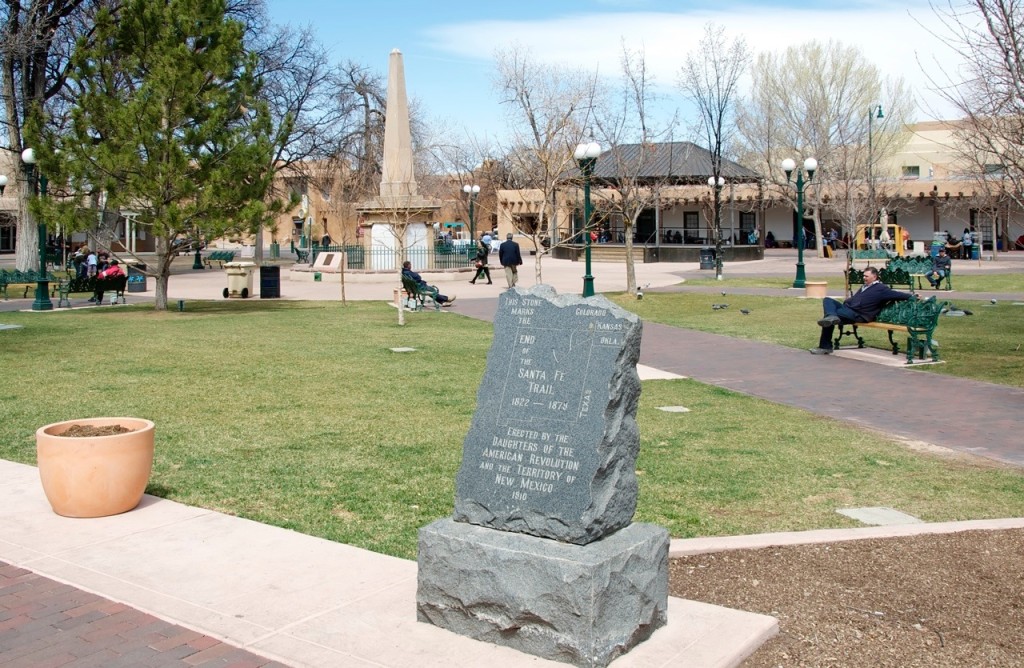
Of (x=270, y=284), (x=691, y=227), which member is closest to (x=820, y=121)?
(x=691, y=227)

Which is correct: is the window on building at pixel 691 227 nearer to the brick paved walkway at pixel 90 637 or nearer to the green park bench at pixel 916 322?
the green park bench at pixel 916 322

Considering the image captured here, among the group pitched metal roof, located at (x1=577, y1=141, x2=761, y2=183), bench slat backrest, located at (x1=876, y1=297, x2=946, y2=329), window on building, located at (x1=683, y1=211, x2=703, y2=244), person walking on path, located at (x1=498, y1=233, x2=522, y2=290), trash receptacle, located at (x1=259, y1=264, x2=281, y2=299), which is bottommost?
bench slat backrest, located at (x1=876, y1=297, x2=946, y2=329)

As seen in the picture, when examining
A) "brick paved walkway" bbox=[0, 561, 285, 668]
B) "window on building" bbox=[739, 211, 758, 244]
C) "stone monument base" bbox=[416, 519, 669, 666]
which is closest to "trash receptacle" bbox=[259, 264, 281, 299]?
"brick paved walkway" bbox=[0, 561, 285, 668]

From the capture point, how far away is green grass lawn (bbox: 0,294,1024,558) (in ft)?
25.8

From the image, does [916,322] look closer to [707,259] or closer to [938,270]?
[938,270]

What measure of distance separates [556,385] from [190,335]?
15.7 metres

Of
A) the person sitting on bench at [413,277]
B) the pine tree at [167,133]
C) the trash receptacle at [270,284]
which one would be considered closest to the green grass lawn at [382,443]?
the pine tree at [167,133]

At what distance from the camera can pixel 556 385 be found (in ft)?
17.6

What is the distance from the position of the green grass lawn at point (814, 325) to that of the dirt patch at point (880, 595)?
817 centimetres

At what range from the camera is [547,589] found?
16.6 feet

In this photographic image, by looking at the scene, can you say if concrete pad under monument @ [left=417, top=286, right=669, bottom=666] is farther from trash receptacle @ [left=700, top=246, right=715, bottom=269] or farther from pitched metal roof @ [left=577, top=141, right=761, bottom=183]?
trash receptacle @ [left=700, top=246, right=715, bottom=269]

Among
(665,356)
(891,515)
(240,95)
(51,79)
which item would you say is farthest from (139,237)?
(891,515)

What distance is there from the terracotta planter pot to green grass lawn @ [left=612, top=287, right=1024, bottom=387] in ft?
36.2

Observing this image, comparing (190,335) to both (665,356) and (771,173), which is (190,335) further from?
(771,173)
